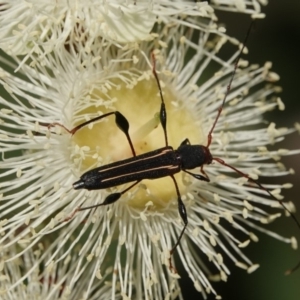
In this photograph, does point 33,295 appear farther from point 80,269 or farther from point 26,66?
point 26,66

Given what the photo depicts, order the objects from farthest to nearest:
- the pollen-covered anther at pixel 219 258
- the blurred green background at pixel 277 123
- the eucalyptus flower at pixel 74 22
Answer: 1. the blurred green background at pixel 277 123
2. the pollen-covered anther at pixel 219 258
3. the eucalyptus flower at pixel 74 22

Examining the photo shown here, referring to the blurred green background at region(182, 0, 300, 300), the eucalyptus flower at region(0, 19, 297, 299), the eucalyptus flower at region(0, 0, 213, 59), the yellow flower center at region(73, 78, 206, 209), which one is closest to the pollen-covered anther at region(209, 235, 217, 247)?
the eucalyptus flower at region(0, 19, 297, 299)

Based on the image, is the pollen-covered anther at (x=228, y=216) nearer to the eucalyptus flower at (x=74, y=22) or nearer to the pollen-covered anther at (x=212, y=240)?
the pollen-covered anther at (x=212, y=240)

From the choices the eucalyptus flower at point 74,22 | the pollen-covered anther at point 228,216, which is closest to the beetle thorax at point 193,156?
the pollen-covered anther at point 228,216

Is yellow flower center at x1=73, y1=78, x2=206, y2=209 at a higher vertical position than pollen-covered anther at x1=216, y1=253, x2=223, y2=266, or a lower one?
higher

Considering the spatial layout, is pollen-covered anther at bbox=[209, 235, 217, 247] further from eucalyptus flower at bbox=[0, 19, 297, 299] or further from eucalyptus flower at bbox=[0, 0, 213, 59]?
eucalyptus flower at bbox=[0, 0, 213, 59]

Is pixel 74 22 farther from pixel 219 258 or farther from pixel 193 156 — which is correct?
pixel 219 258
